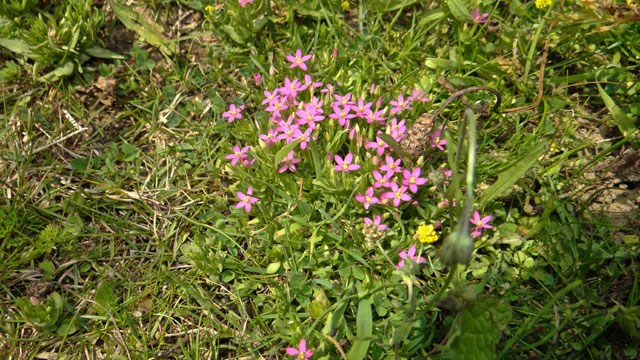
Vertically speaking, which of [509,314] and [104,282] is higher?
[509,314]

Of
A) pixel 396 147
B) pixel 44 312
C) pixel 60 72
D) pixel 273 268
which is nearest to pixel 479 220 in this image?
pixel 396 147

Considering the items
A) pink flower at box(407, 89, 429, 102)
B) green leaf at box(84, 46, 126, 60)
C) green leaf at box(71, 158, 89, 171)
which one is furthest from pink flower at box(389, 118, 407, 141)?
green leaf at box(84, 46, 126, 60)

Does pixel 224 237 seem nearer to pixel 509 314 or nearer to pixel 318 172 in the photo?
pixel 318 172

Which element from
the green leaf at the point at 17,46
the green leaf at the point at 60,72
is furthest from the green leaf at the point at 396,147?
the green leaf at the point at 17,46

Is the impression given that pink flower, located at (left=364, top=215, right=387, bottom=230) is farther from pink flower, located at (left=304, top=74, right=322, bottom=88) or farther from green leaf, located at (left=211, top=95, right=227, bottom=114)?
green leaf, located at (left=211, top=95, right=227, bottom=114)

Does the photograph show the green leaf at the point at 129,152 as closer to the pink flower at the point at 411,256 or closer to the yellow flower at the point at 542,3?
the pink flower at the point at 411,256

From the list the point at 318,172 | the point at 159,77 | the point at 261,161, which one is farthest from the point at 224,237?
the point at 159,77
